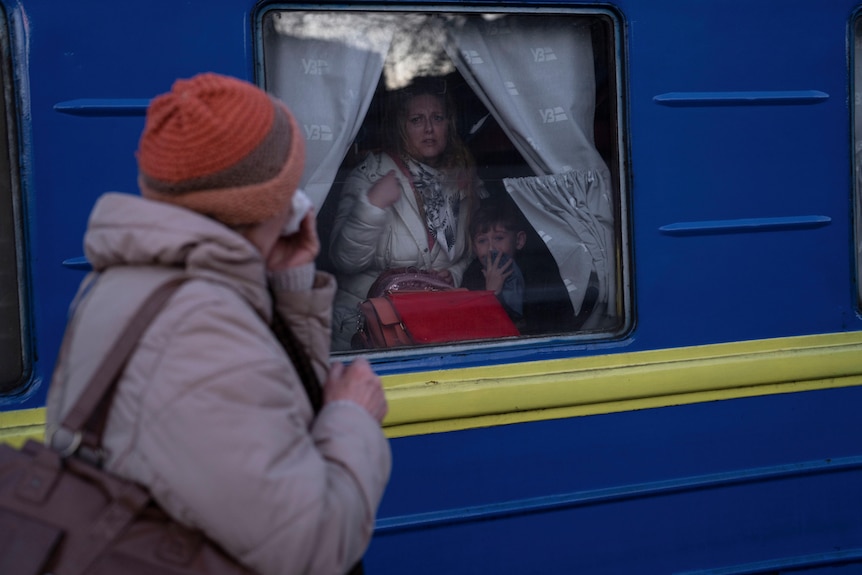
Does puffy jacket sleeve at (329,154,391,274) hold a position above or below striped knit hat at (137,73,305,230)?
below

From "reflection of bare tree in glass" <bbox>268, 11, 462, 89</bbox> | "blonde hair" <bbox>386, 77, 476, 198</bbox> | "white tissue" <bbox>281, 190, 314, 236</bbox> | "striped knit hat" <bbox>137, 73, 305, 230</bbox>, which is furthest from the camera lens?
"blonde hair" <bbox>386, 77, 476, 198</bbox>

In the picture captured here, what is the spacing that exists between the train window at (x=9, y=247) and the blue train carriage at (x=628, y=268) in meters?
0.35

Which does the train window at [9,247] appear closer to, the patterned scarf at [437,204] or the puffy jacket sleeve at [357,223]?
the puffy jacket sleeve at [357,223]

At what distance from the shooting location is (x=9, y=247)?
7.11ft

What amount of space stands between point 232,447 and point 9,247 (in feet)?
4.05

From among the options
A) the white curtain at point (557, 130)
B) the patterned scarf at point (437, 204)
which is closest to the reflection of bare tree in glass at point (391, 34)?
the white curtain at point (557, 130)

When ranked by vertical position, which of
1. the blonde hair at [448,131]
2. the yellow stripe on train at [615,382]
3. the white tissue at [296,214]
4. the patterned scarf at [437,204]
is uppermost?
the blonde hair at [448,131]

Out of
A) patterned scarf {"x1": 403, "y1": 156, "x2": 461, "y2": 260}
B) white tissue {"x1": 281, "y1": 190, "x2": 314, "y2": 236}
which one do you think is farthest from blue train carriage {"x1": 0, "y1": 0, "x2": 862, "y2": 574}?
white tissue {"x1": 281, "y1": 190, "x2": 314, "y2": 236}

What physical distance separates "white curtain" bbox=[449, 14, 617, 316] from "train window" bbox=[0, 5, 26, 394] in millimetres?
1158

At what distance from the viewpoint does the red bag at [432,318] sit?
8.21ft

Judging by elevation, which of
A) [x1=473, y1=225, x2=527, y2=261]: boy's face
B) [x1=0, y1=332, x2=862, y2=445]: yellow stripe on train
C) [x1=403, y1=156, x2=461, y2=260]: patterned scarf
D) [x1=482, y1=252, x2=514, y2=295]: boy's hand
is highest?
[x1=403, y1=156, x2=461, y2=260]: patterned scarf

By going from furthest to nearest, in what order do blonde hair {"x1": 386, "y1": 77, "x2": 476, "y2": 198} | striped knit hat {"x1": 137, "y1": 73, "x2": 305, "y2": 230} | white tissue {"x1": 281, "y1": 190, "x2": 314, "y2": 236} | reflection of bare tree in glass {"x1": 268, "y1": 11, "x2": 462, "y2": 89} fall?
blonde hair {"x1": 386, "y1": 77, "x2": 476, "y2": 198}, reflection of bare tree in glass {"x1": 268, "y1": 11, "x2": 462, "y2": 89}, white tissue {"x1": 281, "y1": 190, "x2": 314, "y2": 236}, striped knit hat {"x1": 137, "y1": 73, "x2": 305, "y2": 230}

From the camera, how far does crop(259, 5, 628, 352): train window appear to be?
246cm

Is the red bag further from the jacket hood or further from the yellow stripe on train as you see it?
the jacket hood
